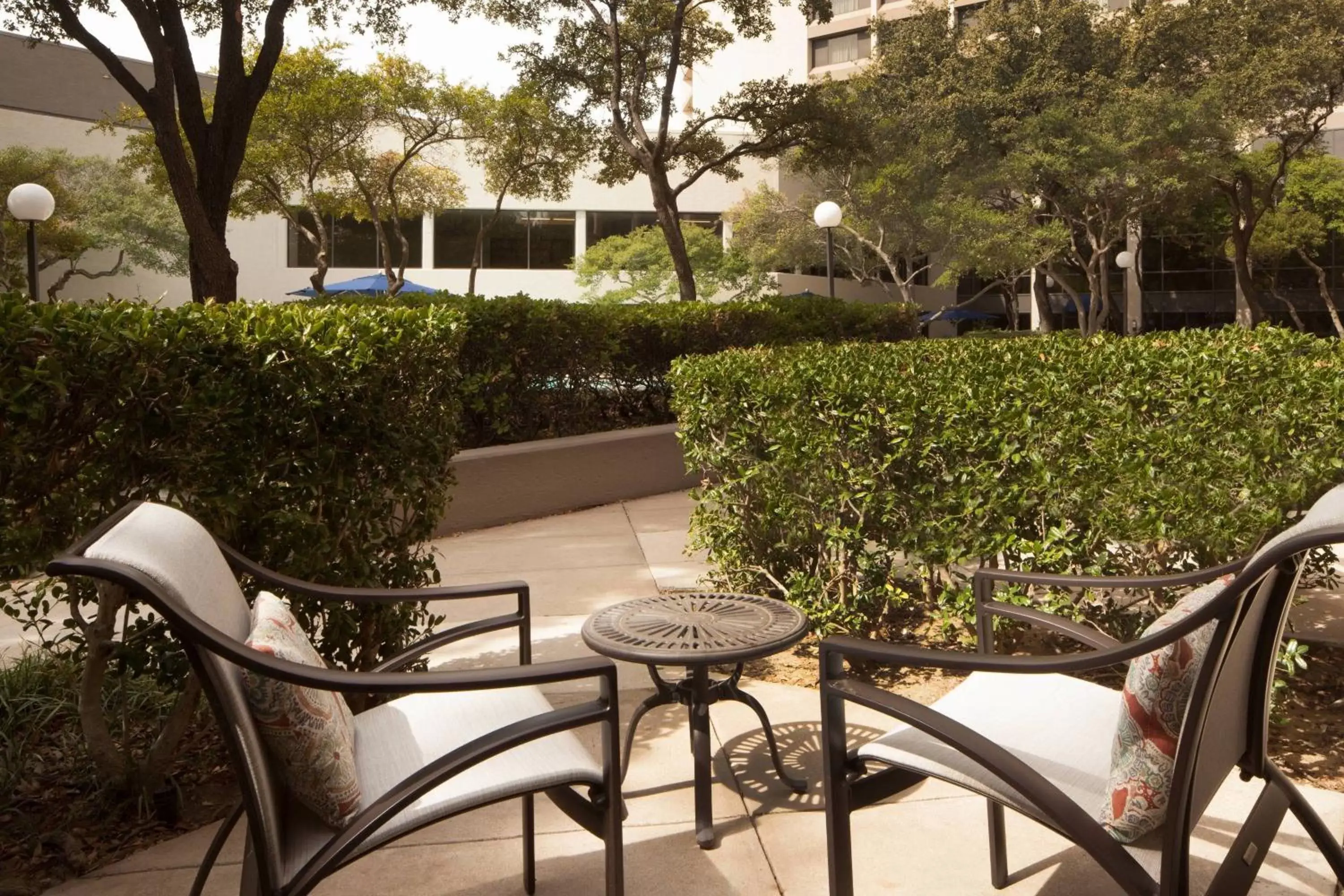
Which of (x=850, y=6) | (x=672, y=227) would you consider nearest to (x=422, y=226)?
(x=672, y=227)

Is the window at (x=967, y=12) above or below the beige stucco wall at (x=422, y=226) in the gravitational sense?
above

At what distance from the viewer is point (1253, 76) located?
92.4 ft

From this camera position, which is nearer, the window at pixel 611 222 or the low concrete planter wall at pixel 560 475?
the low concrete planter wall at pixel 560 475

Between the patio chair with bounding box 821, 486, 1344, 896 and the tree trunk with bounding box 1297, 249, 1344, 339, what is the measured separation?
1739 inches

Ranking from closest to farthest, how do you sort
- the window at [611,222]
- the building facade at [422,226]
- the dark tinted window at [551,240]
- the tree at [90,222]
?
the tree at [90,222] → the building facade at [422,226] → the dark tinted window at [551,240] → the window at [611,222]

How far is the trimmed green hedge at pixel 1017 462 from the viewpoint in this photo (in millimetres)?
3625

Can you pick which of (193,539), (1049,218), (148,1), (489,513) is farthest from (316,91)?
(1049,218)

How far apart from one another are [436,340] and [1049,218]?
3704 cm

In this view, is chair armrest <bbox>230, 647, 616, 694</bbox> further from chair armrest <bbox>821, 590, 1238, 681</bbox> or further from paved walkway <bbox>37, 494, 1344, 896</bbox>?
paved walkway <bbox>37, 494, 1344, 896</bbox>

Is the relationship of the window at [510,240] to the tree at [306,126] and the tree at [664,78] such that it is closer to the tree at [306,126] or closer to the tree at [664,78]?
the tree at [306,126]

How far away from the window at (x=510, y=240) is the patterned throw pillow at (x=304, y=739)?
4073 centimetres

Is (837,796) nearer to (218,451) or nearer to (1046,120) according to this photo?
(218,451)

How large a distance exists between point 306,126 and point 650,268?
56.8 ft

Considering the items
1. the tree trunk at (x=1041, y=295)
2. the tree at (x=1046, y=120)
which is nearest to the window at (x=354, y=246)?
the tree at (x=1046, y=120)
